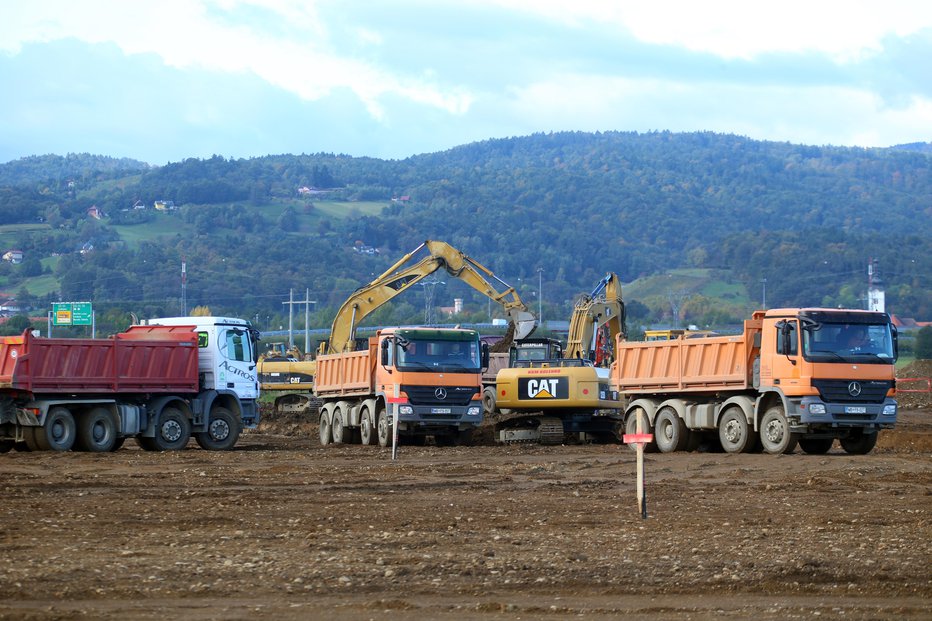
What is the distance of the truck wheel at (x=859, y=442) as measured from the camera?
30.4 metres

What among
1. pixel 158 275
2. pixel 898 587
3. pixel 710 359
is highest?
pixel 158 275

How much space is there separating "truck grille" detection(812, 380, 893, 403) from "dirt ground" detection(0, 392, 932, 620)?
178 cm

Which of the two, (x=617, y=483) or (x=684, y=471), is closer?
(x=617, y=483)

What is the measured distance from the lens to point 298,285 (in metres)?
189

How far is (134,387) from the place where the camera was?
3256 centimetres

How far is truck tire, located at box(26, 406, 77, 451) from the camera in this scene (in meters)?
30.9

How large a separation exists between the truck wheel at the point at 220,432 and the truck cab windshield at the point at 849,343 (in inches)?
553

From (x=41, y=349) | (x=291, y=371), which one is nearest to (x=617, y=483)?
(x=41, y=349)

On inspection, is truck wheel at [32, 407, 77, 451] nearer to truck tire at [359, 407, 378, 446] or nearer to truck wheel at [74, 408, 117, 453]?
truck wheel at [74, 408, 117, 453]

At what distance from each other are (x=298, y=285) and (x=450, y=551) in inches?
6901

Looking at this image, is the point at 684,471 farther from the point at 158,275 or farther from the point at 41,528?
the point at 158,275

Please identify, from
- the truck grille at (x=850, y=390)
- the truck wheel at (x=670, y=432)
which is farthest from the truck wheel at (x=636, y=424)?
the truck grille at (x=850, y=390)

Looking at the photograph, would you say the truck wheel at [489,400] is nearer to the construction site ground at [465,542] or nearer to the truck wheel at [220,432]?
the truck wheel at [220,432]

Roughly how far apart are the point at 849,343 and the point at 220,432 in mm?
15014
